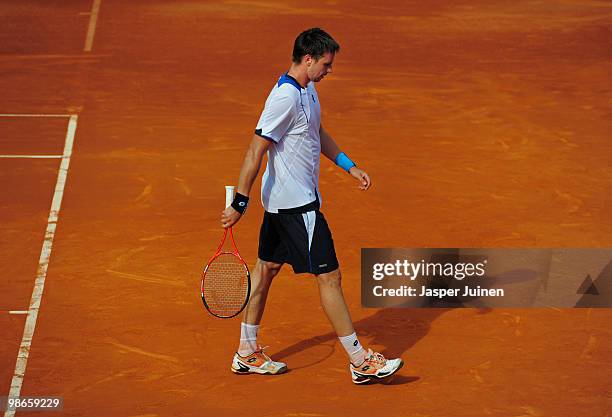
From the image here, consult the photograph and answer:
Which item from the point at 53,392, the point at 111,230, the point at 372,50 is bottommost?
the point at 53,392

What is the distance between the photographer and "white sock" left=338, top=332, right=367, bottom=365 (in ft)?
26.3

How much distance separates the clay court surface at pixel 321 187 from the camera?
8266mm

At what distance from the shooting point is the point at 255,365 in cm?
831

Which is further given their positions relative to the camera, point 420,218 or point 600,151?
point 600,151

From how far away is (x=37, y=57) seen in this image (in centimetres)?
1761

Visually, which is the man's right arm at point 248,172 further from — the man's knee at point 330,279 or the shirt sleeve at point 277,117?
the man's knee at point 330,279

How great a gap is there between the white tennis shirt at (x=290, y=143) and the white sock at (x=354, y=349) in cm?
96

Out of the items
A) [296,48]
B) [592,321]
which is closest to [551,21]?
[592,321]

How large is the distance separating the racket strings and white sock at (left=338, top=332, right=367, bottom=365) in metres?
0.77

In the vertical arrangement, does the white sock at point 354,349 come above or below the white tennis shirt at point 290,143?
below

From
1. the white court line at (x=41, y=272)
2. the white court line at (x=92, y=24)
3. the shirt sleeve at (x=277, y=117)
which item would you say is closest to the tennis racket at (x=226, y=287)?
the shirt sleeve at (x=277, y=117)

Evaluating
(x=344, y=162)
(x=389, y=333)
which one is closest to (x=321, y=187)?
(x=389, y=333)

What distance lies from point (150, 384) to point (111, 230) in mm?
3307

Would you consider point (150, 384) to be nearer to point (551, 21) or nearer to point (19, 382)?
point (19, 382)
